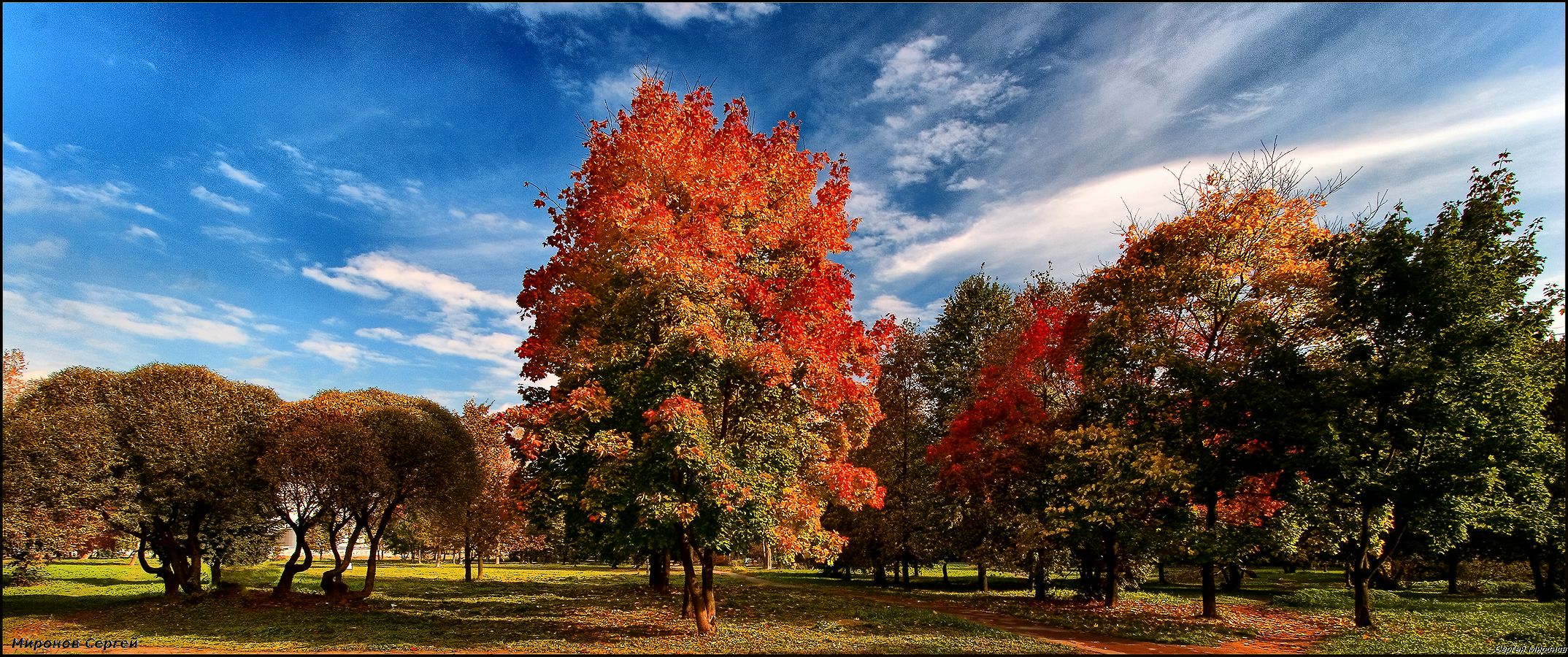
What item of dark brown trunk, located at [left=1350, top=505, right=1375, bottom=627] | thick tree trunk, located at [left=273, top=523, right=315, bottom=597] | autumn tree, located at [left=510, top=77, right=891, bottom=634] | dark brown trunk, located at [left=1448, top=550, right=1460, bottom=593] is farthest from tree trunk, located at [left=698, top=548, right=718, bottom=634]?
dark brown trunk, located at [left=1448, top=550, right=1460, bottom=593]

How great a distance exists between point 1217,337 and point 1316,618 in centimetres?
1102

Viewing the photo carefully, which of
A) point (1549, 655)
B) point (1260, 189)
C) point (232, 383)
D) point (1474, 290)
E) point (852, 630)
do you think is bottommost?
point (852, 630)

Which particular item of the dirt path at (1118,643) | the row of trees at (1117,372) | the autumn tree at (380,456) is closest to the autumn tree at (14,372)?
the autumn tree at (380,456)

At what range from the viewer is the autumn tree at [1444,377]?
17156 millimetres

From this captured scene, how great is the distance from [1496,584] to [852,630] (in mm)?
39244

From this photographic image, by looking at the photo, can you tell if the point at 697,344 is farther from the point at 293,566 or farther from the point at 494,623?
the point at 293,566

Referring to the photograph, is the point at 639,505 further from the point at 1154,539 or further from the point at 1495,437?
the point at 1495,437

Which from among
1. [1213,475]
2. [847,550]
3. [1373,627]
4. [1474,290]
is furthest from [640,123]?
[847,550]

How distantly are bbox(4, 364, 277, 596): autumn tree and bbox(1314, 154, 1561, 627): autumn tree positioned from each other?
3853 cm

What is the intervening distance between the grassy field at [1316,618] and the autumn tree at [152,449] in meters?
33.1

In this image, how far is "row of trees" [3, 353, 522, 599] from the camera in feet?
66.1

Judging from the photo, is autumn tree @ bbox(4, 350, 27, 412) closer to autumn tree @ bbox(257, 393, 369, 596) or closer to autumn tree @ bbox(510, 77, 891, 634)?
autumn tree @ bbox(257, 393, 369, 596)

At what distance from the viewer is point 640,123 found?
1964 centimetres

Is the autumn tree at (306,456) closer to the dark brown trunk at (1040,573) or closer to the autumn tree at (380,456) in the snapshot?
the autumn tree at (380,456)
